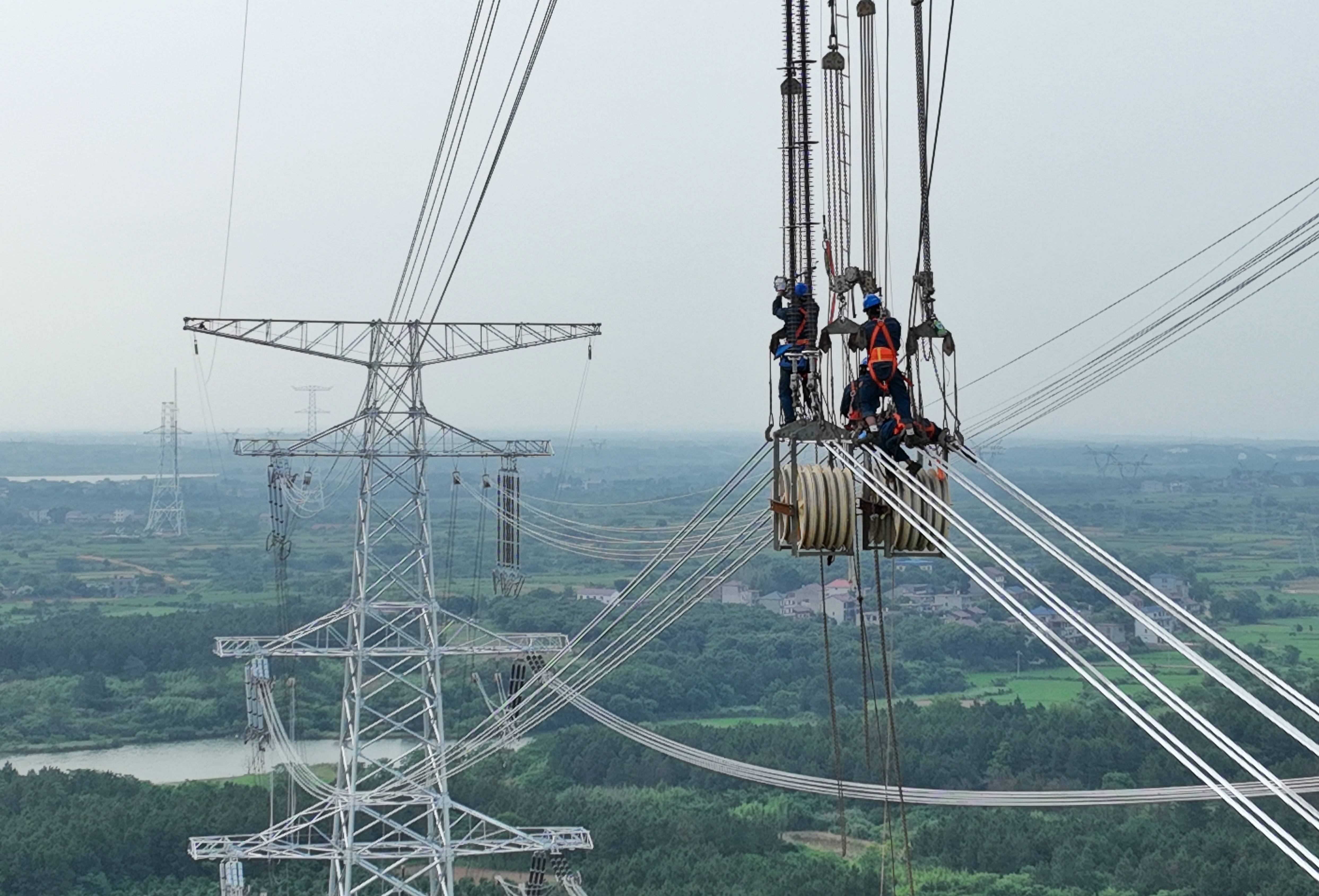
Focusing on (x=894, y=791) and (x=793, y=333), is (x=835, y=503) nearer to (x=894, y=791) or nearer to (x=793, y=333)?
(x=793, y=333)

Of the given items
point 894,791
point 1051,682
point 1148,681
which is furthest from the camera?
point 1051,682

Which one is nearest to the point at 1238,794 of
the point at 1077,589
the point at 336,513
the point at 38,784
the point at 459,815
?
the point at 459,815

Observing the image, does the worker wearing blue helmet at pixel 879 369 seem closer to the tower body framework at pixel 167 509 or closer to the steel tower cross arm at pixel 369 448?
the steel tower cross arm at pixel 369 448

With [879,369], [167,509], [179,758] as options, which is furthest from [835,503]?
[167,509]

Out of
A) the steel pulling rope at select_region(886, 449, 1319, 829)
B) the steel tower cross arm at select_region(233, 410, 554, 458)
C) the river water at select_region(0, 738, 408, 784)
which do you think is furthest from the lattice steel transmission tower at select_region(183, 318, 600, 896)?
the river water at select_region(0, 738, 408, 784)

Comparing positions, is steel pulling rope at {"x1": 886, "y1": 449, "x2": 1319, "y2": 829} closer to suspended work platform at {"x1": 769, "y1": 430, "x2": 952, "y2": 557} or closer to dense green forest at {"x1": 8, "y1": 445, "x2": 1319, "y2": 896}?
suspended work platform at {"x1": 769, "y1": 430, "x2": 952, "y2": 557}

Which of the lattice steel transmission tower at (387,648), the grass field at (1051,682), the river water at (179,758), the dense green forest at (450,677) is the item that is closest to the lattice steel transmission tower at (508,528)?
the lattice steel transmission tower at (387,648)

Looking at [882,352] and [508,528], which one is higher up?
[882,352]
